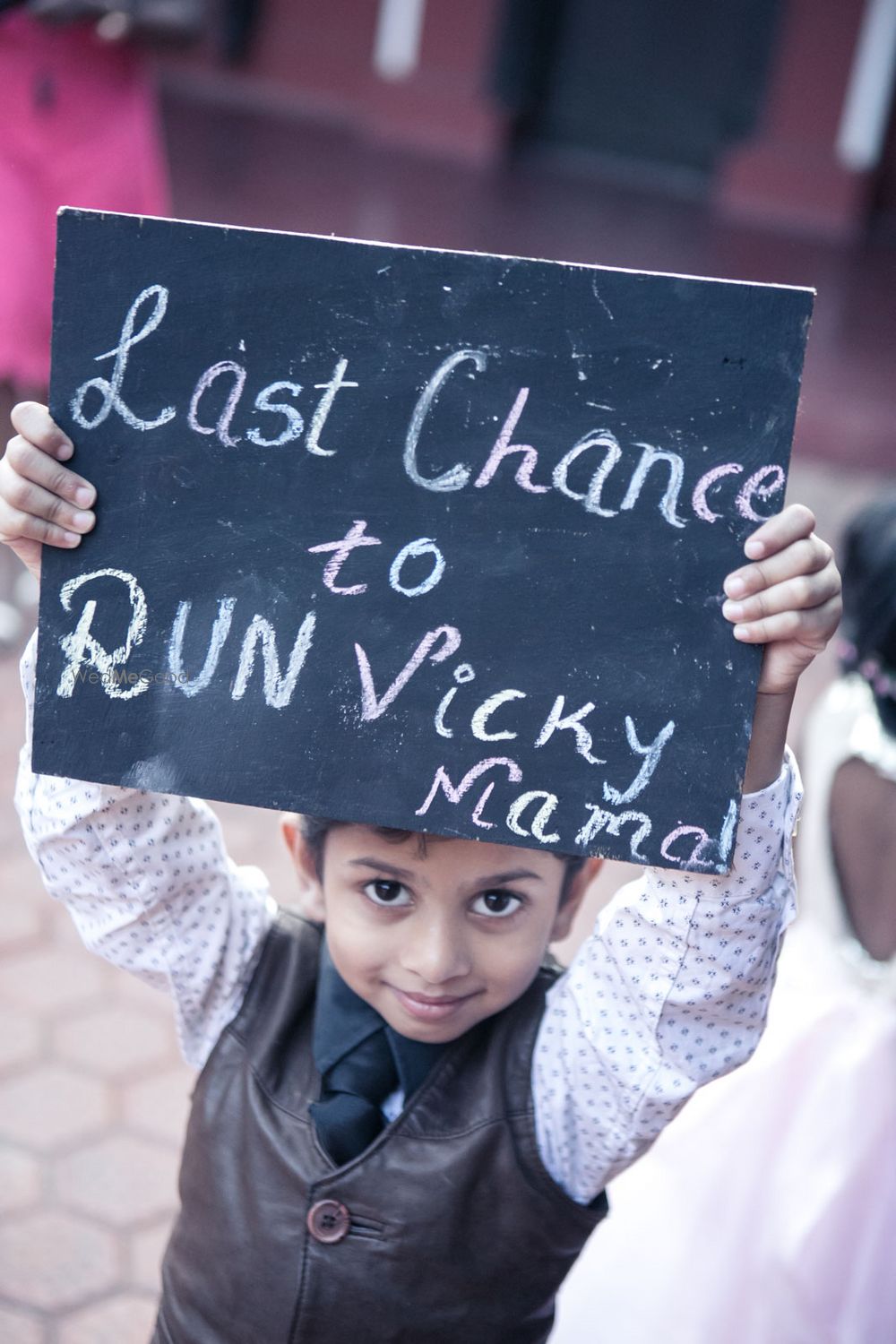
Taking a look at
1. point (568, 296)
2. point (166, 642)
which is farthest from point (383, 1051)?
point (568, 296)

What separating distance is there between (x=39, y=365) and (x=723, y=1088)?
236 cm

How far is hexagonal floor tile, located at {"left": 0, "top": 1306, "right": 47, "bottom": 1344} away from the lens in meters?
2.35

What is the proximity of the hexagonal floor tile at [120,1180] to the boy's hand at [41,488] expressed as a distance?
1.69 meters

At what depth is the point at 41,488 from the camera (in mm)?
1289

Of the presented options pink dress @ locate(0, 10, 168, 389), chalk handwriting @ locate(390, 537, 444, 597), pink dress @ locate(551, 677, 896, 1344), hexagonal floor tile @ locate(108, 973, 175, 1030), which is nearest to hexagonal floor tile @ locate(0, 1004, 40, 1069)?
hexagonal floor tile @ locate(108, 973, 175, 1030)

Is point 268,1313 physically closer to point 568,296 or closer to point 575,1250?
point 575,1250

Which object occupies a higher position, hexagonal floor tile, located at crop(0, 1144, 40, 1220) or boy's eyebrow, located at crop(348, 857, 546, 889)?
boy's eyebrow, located at crop(348, 857, 546, 889)

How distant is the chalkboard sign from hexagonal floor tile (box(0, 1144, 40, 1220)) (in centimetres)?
156

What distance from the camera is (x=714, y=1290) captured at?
217 cm

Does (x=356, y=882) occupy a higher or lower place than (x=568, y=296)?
lower

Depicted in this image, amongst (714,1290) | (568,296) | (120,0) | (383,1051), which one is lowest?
(714,1290)

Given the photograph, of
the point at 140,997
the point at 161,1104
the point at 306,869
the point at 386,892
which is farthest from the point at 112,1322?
the point at 386,892

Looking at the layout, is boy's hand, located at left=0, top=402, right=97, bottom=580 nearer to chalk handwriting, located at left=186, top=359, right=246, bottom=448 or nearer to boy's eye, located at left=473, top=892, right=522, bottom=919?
chalk handwriting, located at left=186, top=359, right=246, bottom=448

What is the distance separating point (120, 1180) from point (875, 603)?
1.62 metres
